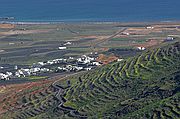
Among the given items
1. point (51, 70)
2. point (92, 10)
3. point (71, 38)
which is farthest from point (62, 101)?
point (92, 10)

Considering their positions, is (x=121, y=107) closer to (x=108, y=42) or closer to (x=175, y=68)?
(x=175, y=68)

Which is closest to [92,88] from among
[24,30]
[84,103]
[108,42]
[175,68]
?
[84,103]

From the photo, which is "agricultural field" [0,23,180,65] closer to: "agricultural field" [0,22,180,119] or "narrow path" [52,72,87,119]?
"agricultural field" [0,22,180,119]

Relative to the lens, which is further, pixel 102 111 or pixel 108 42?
pixel 108 42

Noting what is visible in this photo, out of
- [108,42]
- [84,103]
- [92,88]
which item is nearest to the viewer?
[84,103]

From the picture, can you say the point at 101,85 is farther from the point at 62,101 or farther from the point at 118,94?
the point at 118,94

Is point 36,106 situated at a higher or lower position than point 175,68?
lower

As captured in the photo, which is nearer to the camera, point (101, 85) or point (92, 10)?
point (101, 85)
